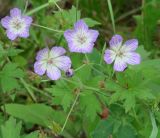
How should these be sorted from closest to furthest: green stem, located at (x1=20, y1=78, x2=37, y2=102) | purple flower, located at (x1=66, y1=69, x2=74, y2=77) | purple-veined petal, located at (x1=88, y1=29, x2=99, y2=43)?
purple flower, located at (x1=66, y1=69, x2=74, y2=77) → purple-veined petal, located at (x1=88, y1=29, x2=99, y2=43) → green stem, located at (x1=20, y1=78, x2=37, y2=102)

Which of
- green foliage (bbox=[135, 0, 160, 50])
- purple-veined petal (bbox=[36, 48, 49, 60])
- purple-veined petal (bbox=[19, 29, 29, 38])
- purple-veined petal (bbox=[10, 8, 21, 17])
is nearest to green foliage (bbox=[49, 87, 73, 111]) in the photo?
purple-veined petal (bbox=[36, 48, 49, 60])

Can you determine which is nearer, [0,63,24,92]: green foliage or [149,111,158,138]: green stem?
[149,111,158,138]: green stem

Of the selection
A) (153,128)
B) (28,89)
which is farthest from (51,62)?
(28,89)

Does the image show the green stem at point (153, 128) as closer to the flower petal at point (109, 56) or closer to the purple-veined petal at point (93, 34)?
the flower petal at point (109, 56)

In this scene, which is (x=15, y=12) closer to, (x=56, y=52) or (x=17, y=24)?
(x=17, y=24)

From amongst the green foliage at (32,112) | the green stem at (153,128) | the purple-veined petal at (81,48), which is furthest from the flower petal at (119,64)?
the green foliage at (32,112)

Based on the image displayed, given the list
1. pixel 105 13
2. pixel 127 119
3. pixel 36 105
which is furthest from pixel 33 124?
pixel 105 13

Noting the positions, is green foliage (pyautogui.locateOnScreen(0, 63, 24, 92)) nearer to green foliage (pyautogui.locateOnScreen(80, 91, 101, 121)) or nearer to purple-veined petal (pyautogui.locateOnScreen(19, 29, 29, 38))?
purple-veined petal (pyautogui.locateOnScreen(19, 29, 29, 38))
